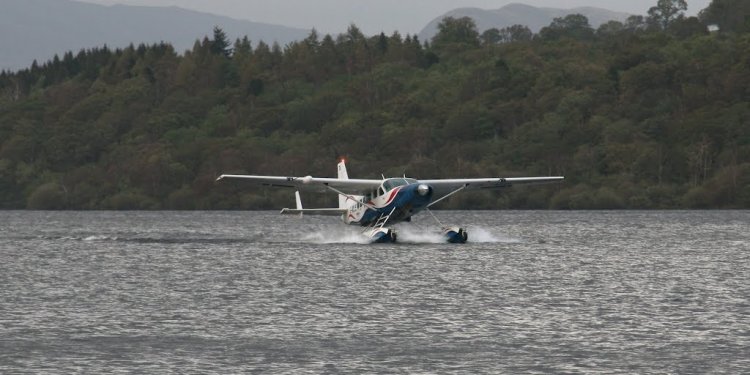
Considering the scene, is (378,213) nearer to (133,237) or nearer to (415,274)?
(415,274)

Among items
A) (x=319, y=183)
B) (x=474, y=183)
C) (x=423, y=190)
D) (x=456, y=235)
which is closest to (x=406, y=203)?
(x=423, y=190)

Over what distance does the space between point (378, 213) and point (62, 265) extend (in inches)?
598

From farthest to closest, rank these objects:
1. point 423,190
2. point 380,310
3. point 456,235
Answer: point 456,235 → point 423,190 → point 380,310

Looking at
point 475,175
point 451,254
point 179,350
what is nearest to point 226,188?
point 475,175

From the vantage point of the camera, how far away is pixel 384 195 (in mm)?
60844

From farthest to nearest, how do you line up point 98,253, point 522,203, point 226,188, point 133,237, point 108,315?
point 226,188 < point 522,203 < point 133,237 < point 98,253 < point 108,315

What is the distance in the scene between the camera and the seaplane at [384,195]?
59.2m

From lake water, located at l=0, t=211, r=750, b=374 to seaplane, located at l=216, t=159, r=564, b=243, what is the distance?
1388 millimetres

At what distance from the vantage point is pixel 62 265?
5800cm

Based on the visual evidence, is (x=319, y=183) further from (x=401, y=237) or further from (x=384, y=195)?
(x=401, y=237)

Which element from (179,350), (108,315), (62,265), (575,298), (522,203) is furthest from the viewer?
(522,203)

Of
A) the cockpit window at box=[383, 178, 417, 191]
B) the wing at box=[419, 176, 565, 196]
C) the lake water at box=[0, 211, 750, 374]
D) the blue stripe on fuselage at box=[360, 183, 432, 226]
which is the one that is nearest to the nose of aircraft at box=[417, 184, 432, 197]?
the blue stripe on fuselage at box=[360, 183, 432, 226]

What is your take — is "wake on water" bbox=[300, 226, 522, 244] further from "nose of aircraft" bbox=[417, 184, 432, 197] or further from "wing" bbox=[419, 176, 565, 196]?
"nose of aircraft" bbox=[417, 184, 432, 197]

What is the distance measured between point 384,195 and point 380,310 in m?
24.5
